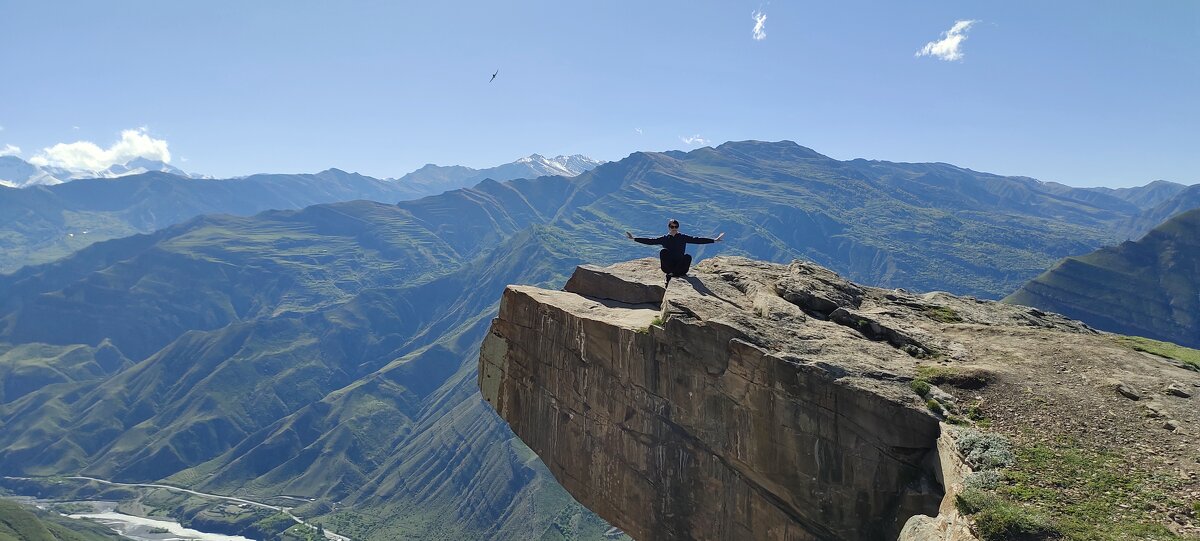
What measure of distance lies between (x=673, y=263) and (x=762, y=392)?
40.0 feet

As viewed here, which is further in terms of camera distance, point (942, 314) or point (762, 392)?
point (942, 314)

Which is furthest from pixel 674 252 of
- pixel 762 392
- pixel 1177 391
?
pixel 1177 391

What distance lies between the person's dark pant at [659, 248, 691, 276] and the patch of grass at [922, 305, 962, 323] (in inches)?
463

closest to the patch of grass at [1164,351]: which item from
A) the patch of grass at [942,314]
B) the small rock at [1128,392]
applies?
the patch of grass at [942,314]

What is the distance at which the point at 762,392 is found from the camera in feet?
78.9

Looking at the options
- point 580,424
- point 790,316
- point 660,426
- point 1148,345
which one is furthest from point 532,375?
point 1148,345

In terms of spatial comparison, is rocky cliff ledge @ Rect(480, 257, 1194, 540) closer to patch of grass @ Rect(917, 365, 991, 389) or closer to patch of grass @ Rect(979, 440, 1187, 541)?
patch of grass @ Rect(917, 365, 991, 389)

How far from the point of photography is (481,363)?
141 feet

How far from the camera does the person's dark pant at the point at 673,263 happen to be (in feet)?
115

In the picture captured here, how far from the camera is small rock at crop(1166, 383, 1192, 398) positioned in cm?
2098

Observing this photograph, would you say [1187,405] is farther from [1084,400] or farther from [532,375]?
[532,375]

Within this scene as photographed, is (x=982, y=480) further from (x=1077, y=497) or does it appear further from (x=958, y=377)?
(x=958, y=377)

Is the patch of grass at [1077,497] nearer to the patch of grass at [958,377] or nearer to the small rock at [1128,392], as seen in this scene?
the patch of grass at [958,377]

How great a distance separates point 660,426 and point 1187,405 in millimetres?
17854
